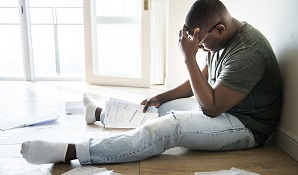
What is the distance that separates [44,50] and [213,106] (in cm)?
344

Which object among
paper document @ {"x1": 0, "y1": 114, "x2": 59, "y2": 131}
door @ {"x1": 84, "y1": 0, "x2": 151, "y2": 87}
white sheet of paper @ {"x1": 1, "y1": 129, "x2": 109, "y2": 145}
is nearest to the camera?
white sheet of paper @ {"x1": 1, "y1": 129, "x2": 109, "y2": 145}

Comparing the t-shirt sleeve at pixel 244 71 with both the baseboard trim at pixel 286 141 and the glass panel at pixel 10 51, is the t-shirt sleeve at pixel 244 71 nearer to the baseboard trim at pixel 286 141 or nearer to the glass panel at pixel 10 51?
the baseboard trim at pixel 286 141

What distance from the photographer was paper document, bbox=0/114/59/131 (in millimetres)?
1662

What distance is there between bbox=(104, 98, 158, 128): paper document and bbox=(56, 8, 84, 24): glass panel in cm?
258

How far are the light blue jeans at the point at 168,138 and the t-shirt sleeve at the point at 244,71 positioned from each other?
18 centimetres

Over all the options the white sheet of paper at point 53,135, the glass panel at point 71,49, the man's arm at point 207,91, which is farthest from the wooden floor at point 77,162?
the glass panel at point 71,49

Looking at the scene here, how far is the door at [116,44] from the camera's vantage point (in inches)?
111

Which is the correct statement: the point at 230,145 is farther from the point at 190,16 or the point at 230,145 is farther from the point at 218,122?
the point at 190,16

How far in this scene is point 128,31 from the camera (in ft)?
9.46

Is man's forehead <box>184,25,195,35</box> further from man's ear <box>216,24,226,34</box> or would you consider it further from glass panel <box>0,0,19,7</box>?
glass panel <box>0,0,19,7</box>

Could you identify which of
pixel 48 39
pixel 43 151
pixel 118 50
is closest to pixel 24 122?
pixel 43 151

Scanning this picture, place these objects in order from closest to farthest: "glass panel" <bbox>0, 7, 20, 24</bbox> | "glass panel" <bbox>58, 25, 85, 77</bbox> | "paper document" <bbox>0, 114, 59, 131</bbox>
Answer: "paper document" <bbox>0, 114, 59, 131</bbox> → "glass panel" <bbox>0, 7, 20, 24</bbox> → "glass panel" <bbox>58, 25, 85, 77</bbox>

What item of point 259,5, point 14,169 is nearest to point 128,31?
point 259,5

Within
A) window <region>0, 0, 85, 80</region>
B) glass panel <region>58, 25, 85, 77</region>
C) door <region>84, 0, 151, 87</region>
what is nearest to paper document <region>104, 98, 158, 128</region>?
door <region>84, 0, 151, 87</region>
